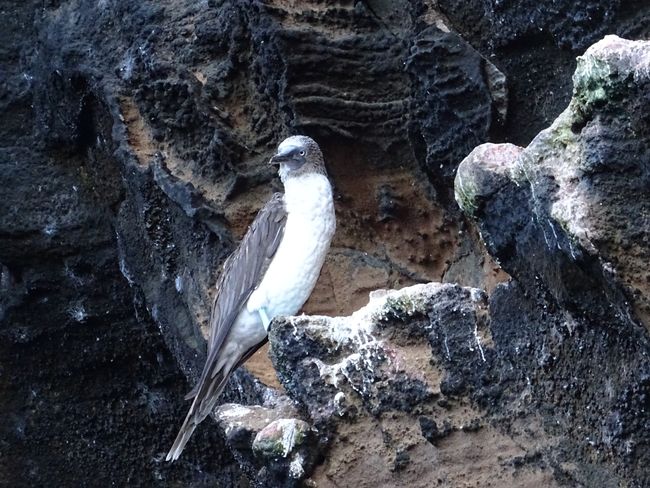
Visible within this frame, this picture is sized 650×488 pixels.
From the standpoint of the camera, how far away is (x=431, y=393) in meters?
4.34

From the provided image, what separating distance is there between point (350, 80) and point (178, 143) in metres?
0.99

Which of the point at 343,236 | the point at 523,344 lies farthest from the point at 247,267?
the point at 523,344

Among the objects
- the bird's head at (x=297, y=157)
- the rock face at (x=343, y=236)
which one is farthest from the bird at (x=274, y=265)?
the rock face at (x=343, y=236)

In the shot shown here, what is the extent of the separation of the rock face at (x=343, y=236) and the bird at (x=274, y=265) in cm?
40

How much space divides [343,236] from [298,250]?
90 cm

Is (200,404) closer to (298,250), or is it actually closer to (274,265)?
(274,265)

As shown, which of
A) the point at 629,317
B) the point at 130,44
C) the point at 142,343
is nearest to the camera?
the point at 629,317

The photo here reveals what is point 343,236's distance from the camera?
6.64 m

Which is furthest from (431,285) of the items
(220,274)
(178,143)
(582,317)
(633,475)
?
(178,143)

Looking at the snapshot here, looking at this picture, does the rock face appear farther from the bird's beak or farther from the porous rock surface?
the bird's beak

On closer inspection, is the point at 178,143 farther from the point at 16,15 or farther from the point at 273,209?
the point at 16,15

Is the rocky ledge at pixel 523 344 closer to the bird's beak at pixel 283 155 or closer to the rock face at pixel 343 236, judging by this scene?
the rock face at pixel 343 236

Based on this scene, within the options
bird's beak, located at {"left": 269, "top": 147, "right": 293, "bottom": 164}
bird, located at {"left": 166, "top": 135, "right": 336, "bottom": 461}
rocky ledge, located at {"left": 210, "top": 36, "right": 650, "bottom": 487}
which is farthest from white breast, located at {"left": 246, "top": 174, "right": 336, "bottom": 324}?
rocky ledge, located at {"left": 210, "top": 36, "right": 650, "bottom": 487}

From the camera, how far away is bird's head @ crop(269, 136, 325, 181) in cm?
580
